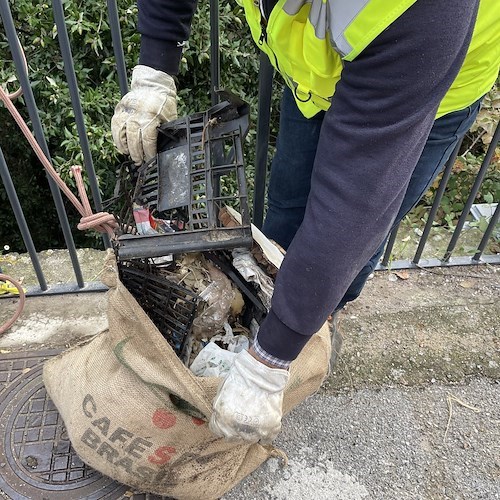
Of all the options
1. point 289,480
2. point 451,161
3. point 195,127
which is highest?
point 195,127

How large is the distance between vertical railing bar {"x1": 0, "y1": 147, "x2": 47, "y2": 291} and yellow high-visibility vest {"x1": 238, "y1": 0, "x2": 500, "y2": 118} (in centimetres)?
113

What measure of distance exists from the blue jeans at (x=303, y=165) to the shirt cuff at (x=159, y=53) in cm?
37

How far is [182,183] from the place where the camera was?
144 centimetres

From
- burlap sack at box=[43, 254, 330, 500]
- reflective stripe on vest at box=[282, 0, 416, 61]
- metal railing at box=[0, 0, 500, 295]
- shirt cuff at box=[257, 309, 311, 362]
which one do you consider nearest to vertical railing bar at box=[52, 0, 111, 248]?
metal railing at box=[0, 0, 500, 295]

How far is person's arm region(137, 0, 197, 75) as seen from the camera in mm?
1521

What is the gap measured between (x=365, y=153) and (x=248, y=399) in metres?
0.66

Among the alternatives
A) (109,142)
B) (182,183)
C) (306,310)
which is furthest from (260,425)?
(109,142)

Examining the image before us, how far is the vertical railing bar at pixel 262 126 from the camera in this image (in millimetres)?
1758

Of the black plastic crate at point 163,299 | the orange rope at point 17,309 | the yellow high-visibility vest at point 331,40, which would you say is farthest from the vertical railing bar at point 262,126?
the orange rope at point 17,309

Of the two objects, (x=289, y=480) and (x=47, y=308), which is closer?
(x=289, y=480)

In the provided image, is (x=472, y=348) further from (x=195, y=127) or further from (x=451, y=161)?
(x=195, y=127)

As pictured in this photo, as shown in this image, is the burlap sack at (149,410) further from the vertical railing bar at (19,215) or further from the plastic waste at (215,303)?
the vertical railing bar at (19,215)

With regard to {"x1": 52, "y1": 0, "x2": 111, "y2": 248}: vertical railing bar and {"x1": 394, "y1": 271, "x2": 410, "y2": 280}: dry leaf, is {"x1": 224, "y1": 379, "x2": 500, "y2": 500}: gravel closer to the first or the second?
{"x1": 394, "y1": 271, "x2": 410, "y2": 280}: dry leaf

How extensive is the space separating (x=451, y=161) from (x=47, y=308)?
1.79 metres
